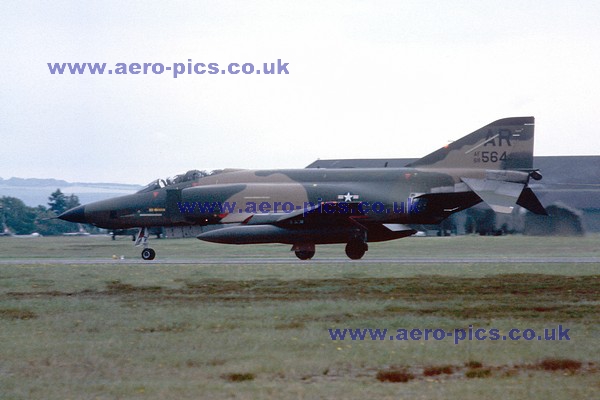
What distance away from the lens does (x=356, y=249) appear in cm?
2683

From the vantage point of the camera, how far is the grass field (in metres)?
8.48

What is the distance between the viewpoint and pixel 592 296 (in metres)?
15.6

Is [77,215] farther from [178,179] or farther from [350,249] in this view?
[350,249]

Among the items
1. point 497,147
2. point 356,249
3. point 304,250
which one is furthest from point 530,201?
point 304,250

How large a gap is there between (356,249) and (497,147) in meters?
5.96

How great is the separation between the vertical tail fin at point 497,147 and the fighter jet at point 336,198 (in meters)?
0.03

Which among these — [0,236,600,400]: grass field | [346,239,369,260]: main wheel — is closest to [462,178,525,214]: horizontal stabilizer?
[0,236,600,400]: grass field

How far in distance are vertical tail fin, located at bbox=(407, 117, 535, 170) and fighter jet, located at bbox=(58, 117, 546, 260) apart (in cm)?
3

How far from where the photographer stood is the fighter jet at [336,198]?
25781 mm

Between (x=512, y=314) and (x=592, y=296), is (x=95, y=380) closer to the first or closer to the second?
(x=512, y=314)

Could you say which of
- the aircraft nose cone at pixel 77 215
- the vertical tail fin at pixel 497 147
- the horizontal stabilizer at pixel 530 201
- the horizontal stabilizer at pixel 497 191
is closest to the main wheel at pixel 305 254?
the vertical tail fin at pixel 497 147

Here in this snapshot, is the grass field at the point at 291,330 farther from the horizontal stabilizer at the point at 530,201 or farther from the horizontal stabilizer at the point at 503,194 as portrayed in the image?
the horizontal stabilizer at the point at 530,201

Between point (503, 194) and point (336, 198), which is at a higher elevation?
point (503, 194)

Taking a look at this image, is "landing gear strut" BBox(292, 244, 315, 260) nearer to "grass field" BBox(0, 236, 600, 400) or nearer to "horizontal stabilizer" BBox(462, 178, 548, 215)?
"grass field" BBox(0, 236, 600, 400)
